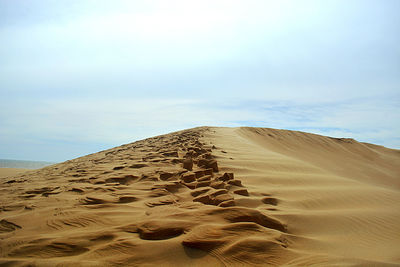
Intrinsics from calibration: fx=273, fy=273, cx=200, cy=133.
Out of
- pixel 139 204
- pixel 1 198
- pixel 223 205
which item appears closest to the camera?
pixel 223 205

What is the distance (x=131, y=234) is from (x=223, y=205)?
78 cm

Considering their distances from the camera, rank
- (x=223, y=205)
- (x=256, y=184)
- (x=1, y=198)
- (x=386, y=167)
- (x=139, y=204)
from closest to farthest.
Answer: (x=223, y=205) → (x=139, y=204) → (x=1, y=198) → (x=256, y=184) → (x=386, y=167)

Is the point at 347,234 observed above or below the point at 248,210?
below

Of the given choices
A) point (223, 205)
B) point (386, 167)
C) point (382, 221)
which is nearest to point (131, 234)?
point (223, 205)

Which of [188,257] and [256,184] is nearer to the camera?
[188,257]

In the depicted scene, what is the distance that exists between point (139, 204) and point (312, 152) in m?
13.2

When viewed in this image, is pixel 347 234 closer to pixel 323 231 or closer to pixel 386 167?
pixel 323 231

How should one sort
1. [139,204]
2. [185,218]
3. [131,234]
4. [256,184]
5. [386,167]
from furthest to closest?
[386,167]
[256,184]
[139,204]
[185,218]
[131,234]

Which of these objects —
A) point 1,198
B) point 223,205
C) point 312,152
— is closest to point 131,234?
point 223,205

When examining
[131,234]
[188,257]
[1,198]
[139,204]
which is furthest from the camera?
[1,198]

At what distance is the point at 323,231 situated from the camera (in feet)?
6.58

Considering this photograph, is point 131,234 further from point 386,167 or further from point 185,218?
point 386,167

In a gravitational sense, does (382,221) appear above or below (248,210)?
below

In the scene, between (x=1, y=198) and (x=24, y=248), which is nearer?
(x=24, y=248)
